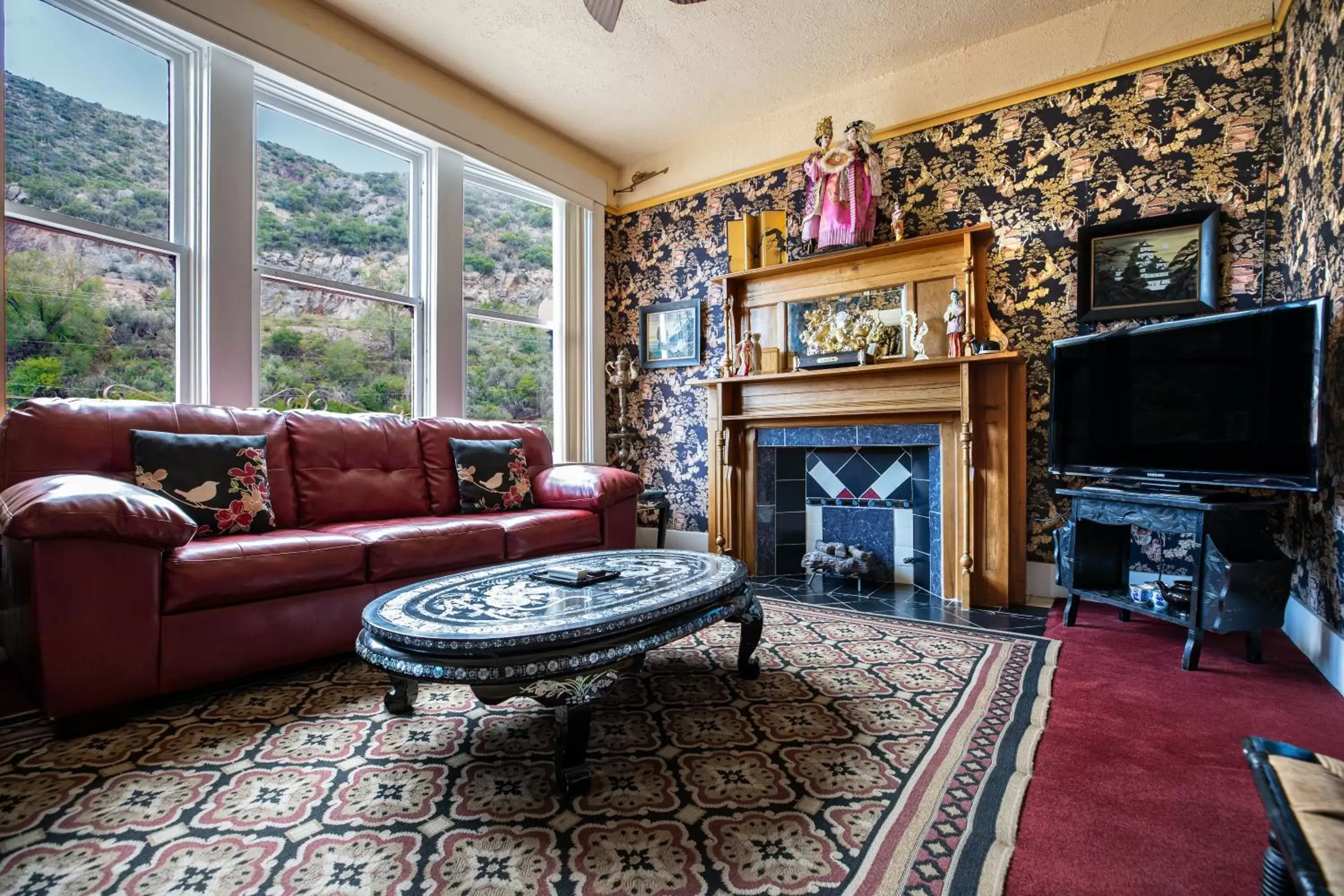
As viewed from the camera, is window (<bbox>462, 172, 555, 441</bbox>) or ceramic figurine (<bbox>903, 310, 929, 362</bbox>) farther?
window (<bbox>462, 172, 555, 441</bbox>)

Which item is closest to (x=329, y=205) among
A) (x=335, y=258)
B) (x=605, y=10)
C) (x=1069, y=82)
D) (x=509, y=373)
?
(x=335, y=258)

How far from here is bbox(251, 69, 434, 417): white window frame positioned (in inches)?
122

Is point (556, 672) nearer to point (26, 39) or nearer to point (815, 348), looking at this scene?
point (815, 348)

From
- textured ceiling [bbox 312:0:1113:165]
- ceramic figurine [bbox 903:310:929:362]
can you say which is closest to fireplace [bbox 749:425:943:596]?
ceramic figurine [bbox 903:310:929:362]

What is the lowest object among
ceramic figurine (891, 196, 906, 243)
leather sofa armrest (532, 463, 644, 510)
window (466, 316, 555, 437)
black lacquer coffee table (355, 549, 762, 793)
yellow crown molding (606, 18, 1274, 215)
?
black lacquer coffee table (355, 549, 762, 793)

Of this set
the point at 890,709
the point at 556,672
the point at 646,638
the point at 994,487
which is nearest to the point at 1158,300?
the point at 994,487

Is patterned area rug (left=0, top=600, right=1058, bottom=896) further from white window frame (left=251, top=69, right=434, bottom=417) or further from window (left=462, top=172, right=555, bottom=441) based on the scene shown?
window (left=462, top=172, right=555, bottom=441)

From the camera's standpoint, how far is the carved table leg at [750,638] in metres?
2.05

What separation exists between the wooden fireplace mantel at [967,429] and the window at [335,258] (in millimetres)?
2374

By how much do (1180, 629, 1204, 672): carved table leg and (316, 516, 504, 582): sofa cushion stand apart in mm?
2746

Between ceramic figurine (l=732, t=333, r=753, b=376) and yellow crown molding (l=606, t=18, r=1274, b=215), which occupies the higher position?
yellow crown molding (l=606, t=18, r=1274, b=215)

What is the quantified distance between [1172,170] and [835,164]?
65.0 inches

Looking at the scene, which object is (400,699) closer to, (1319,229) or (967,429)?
(967,429)

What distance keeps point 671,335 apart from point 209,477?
123 inches
